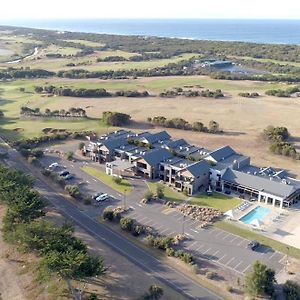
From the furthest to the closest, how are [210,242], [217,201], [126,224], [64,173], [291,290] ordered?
[64,173] → [217,201] → [126,224] → [210,242] → [291,290]

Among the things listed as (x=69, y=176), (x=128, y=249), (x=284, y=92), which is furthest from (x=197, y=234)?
(x=284, y=92)

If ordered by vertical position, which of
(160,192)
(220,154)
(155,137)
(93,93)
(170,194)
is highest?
(93,93)

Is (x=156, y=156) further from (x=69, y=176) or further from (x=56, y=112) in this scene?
(x=56, y=112)

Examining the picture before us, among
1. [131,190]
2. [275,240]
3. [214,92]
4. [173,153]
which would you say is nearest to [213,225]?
[275,240]

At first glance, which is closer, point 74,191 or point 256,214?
point 256,214

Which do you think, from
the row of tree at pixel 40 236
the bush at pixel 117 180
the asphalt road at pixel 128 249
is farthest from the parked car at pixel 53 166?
the row of tree at pixel 40 236

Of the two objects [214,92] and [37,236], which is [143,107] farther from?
[37,236]
